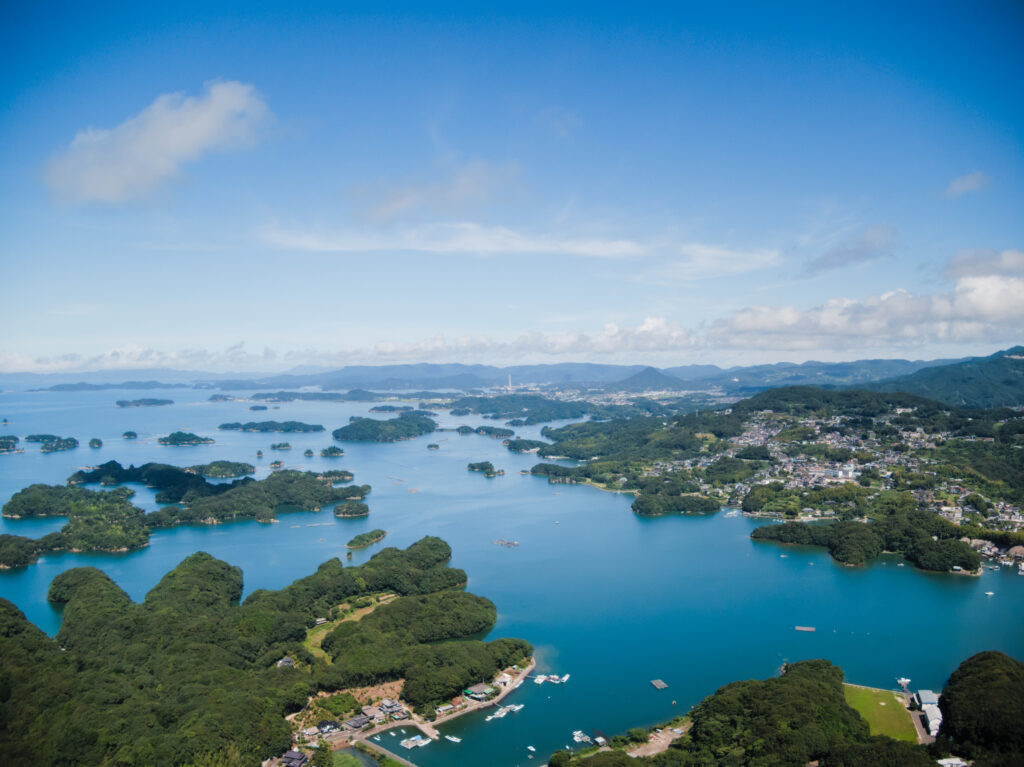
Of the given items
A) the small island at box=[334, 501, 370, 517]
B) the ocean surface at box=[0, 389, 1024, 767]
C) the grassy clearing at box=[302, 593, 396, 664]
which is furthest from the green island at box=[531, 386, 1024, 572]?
the grassy clearing at box=[302, 593, 396, 664]

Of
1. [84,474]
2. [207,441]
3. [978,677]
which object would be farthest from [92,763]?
[207,441]

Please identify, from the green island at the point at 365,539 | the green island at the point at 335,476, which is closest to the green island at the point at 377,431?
the green island at the point at 335,476

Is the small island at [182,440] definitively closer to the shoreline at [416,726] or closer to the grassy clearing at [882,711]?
the shoreline at [416,726]

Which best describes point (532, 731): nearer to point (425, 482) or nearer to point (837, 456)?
Answer: point (425, 482)

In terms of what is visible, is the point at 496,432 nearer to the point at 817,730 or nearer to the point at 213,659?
the point at 213,659

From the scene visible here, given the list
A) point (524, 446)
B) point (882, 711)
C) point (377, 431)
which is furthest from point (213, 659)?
point (377, 431)

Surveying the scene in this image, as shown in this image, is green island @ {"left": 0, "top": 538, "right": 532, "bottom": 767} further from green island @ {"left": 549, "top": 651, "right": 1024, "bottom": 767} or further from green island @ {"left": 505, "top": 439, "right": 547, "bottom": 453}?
green island @ {"left": 505, "top": 439, "right": 547, "bottom": 453}
